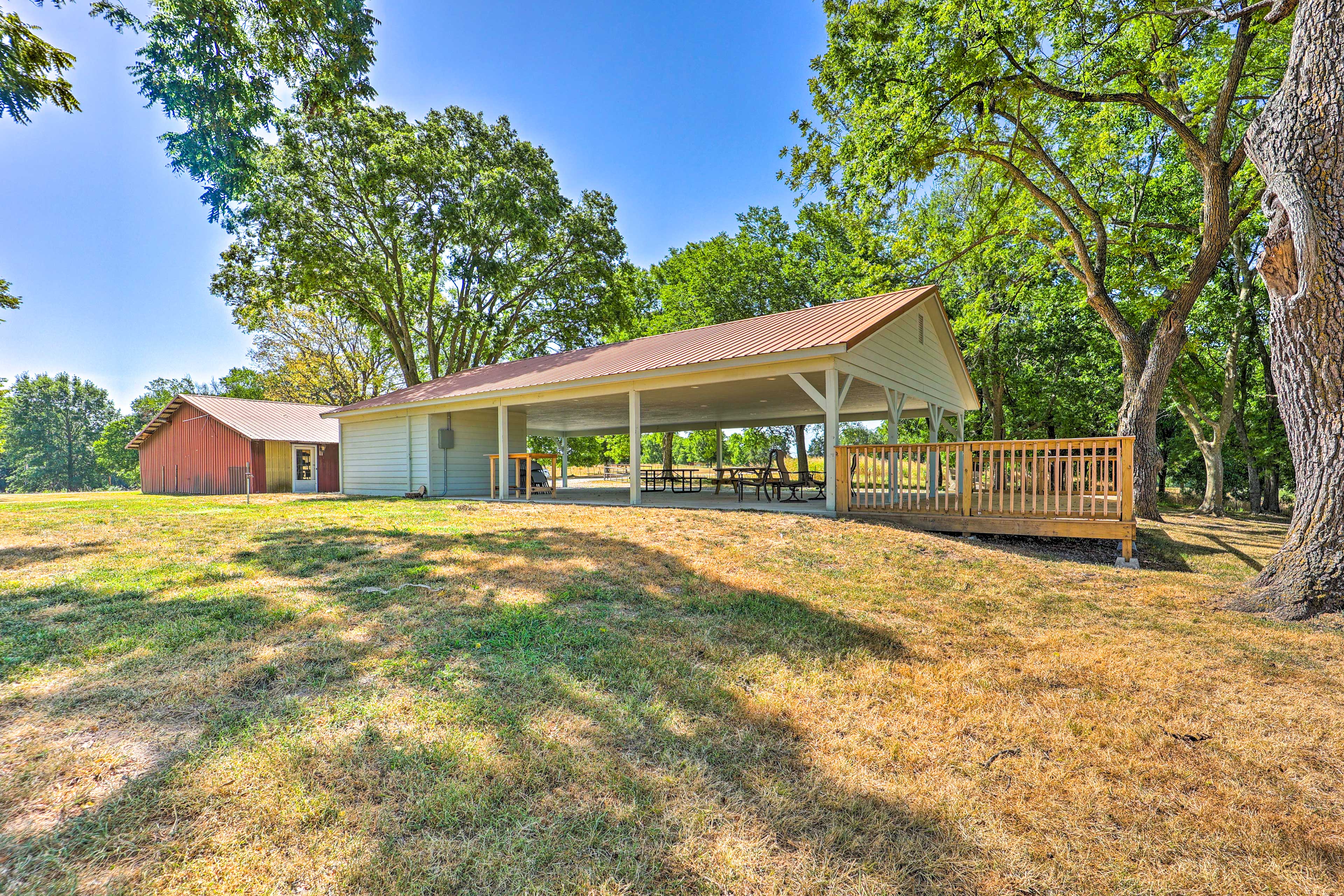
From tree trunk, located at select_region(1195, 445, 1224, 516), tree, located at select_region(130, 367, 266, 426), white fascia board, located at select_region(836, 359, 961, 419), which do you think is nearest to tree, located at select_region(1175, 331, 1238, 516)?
tree trunk, located at select_region(1195, 445, 1224, 516)

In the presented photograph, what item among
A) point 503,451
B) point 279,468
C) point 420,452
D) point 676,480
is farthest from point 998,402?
point 279,468

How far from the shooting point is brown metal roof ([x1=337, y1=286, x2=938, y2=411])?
888 cm

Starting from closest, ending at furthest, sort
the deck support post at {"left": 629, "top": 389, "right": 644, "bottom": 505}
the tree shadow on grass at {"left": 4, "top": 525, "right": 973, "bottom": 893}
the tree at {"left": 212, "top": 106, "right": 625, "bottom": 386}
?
the tree shadow on grass at {"left": 4, "top": 525, "right": 973, "bottom": 893}
the deck support post at {"left": 629, "top": 389, "right": 644, "bottom": 505}
the tree at {"left": 212, "top": 106, "right": 625, "bottom": 386}

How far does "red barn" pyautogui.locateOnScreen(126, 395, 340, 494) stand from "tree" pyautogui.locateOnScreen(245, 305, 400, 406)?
4.70 meters

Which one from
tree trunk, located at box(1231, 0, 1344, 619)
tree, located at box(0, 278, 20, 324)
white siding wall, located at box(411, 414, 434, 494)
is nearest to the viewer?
tree trunk, located at box(1231, 0, 1344, 619)

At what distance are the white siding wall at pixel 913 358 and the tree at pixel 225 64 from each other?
27.5ft

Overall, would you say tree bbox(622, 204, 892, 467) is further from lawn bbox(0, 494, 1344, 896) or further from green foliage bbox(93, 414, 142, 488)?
green foliage bbox(93, 414, 142, 488)

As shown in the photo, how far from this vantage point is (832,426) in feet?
26.9

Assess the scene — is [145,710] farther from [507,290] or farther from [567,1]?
[507,290]

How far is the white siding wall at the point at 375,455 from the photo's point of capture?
1499cm

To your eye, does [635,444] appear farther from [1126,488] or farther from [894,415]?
[1126,488]

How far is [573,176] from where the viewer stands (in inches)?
848

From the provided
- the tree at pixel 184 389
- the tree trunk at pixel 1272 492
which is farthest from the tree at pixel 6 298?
the tree trunk at pixel 1272 492

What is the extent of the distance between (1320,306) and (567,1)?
13458mm
